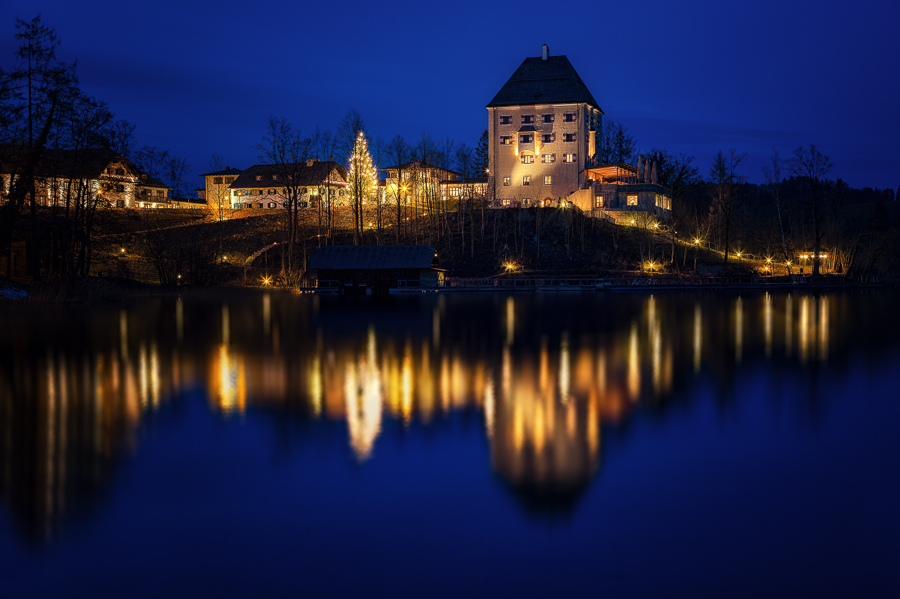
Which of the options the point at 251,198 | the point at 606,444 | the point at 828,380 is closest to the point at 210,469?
the point at 606,444

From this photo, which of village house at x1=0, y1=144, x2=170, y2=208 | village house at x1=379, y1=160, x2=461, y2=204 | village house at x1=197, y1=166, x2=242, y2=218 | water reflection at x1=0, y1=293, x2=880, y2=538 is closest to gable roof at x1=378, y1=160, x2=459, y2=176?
village house at x1=379, y1=160, x2=461, y2=204

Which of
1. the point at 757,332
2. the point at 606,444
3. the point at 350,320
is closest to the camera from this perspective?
the point at 606,444

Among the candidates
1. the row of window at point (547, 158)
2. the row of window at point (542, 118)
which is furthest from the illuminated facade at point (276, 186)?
the row of window at point (547, 158)

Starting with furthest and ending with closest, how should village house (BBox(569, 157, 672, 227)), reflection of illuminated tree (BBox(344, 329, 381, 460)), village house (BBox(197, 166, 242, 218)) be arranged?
village house (BBox(197, 166, 242, 218))
village house (BBox(569, 157, 672, 227))
reflection of illuminated tree (BBox(344, 329, 381, 460))

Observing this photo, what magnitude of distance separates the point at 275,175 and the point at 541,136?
38497 millimetres

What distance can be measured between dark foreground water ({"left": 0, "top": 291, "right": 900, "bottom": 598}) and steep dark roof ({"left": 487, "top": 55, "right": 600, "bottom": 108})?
72.0 metres

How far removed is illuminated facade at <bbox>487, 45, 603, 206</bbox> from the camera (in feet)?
280

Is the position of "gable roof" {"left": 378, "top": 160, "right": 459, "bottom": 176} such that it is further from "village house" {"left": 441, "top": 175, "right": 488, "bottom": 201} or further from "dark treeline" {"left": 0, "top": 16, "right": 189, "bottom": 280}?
"dark treeline" {"left": 0, "top": 16, "right": 189, "bottom": 280}

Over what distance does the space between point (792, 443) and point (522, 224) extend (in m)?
68.1

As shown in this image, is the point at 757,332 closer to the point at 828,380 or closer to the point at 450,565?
the point at 828,380

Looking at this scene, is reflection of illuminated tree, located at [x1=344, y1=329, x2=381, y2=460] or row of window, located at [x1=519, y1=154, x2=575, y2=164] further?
row of window, located at [x1=519, y1=154, x2=575, y2=164]

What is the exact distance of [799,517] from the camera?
7.08m

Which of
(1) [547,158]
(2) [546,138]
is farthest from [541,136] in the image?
(1) [547,158]

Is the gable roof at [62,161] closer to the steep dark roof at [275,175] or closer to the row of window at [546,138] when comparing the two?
the row of window at [546,138]
